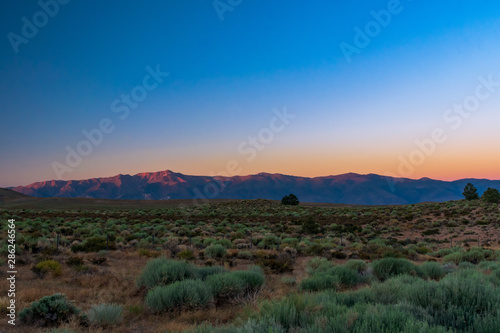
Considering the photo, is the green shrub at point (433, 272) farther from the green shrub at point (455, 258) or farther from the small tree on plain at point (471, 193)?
the small tree on plain at point (471, 193)

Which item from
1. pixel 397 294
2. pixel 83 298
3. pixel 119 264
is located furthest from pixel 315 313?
pixel 119 264

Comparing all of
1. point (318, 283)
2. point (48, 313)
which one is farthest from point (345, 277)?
point (48, 313)

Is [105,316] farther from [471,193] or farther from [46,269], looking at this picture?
[471,193]

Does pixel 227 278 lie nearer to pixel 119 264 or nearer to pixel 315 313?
pixel 315 313

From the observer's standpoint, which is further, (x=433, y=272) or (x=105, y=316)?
(x=433, y=272)

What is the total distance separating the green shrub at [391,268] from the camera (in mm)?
11195

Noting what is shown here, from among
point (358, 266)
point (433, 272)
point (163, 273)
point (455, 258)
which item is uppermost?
point (163, 273)

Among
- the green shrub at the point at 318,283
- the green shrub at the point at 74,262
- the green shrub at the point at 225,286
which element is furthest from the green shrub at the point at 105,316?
the green shrub at the point at 74,262

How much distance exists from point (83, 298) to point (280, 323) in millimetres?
6794

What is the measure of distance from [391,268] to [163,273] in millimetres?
8520

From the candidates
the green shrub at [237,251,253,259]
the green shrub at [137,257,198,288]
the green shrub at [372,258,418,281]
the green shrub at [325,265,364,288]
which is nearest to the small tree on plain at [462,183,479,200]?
the green shrub at [372,258,418,281]

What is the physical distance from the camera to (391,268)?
11.4 metres

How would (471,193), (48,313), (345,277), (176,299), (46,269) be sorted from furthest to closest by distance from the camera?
(471,193)
(46,269)
(345,277)
(176,299)
(48,313)

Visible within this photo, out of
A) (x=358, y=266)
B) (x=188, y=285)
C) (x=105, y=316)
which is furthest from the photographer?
(x=358, y=266)
